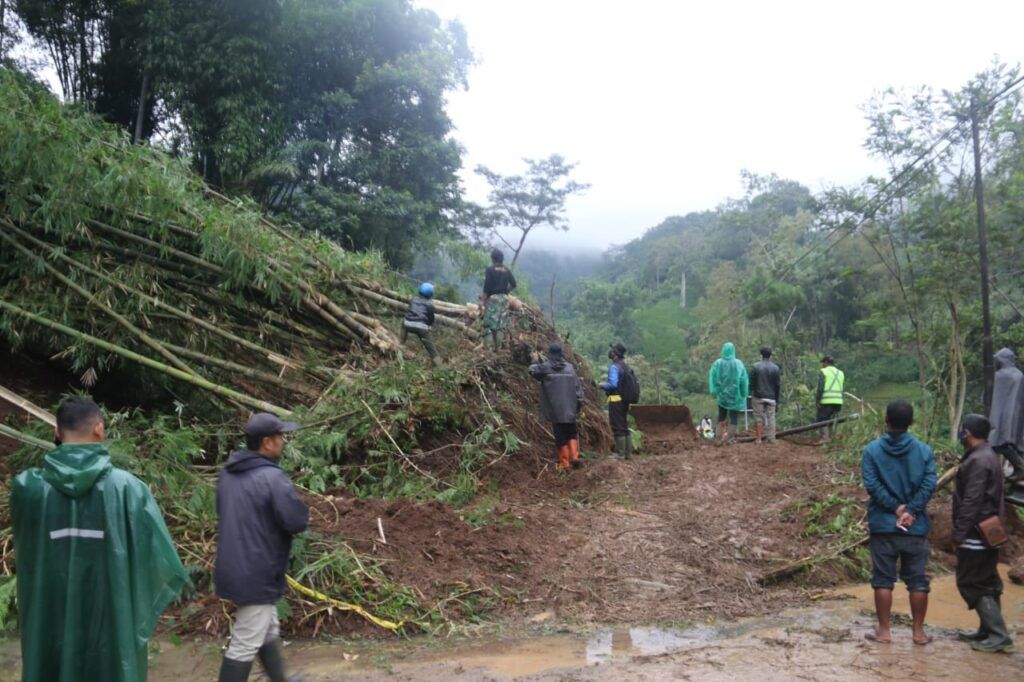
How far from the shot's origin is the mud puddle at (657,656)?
382 centimetres

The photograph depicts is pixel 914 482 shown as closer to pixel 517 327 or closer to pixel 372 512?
pixel 372 512

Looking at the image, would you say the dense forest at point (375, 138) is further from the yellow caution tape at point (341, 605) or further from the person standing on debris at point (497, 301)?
the yellow caution tape at point (341, 605)

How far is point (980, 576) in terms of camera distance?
4242 mm

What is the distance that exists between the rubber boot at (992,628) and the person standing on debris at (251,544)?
12.2ft

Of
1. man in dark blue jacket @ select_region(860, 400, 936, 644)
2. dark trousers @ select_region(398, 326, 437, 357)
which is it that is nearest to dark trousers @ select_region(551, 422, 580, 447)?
dark trousers @ select_region(398, 326, 437, 357)

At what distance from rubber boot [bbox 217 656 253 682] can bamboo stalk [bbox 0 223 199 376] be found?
442cm

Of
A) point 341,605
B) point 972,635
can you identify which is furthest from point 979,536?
point 341,605

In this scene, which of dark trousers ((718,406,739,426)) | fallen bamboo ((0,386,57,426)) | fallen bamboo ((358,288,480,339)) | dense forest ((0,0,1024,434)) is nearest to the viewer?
fallen bamboo ((0,386,57,426))

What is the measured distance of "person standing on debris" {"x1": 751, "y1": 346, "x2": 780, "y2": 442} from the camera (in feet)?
33.8

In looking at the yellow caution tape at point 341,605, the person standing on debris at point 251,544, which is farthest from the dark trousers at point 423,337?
the person standing on debris at point 251,544

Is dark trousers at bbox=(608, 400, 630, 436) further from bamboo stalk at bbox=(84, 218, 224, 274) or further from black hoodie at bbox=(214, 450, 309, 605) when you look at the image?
black hoodie at bbox=(214, 450, 309, 605)

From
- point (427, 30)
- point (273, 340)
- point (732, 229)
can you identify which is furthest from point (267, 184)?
point (732, 229)

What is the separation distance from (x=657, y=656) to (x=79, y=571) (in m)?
2.84

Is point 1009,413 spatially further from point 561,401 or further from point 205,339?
point 205,339
